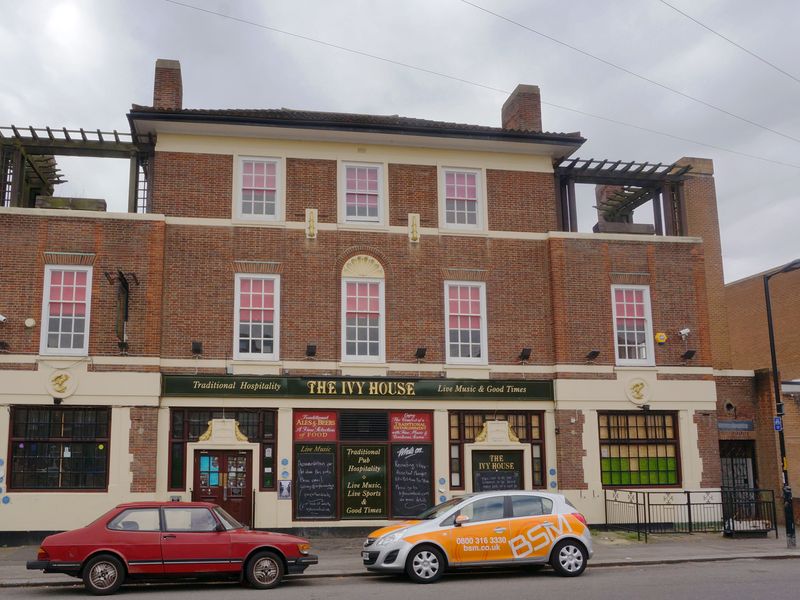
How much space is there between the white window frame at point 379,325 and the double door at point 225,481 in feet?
11.8

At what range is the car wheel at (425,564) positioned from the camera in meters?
13.5

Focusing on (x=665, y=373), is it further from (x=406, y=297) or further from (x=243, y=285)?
(x=243, y=285)

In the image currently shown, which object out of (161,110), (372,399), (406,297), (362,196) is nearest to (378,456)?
(372,399)

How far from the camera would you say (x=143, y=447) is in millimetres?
19000

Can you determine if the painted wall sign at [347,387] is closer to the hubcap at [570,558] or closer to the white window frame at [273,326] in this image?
the white window frame at [273,326]

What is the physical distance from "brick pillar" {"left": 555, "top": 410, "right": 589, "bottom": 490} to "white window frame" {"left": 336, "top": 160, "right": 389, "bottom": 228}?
22.8ft

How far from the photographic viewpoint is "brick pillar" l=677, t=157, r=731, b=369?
2873cm

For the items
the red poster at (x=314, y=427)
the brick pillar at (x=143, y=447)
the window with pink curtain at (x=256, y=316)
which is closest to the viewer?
the brick pillar at (x=143, y=447)

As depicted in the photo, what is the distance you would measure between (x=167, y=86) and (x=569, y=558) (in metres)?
15.6

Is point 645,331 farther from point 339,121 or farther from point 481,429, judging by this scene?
point 339,121

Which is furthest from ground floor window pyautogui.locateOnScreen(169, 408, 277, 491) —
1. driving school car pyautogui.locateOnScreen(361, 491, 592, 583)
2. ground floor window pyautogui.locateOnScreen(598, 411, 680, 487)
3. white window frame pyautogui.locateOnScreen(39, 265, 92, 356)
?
ground floor window pyautogui.locateOnScreen(598, 411, 680, 487)

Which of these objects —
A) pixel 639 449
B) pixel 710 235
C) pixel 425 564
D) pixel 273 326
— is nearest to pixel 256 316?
pixel 273 326

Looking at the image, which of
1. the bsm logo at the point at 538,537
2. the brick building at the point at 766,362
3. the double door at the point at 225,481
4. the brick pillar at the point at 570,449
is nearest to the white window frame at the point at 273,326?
the double door at the point at 225,481

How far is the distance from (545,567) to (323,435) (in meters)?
6.87
